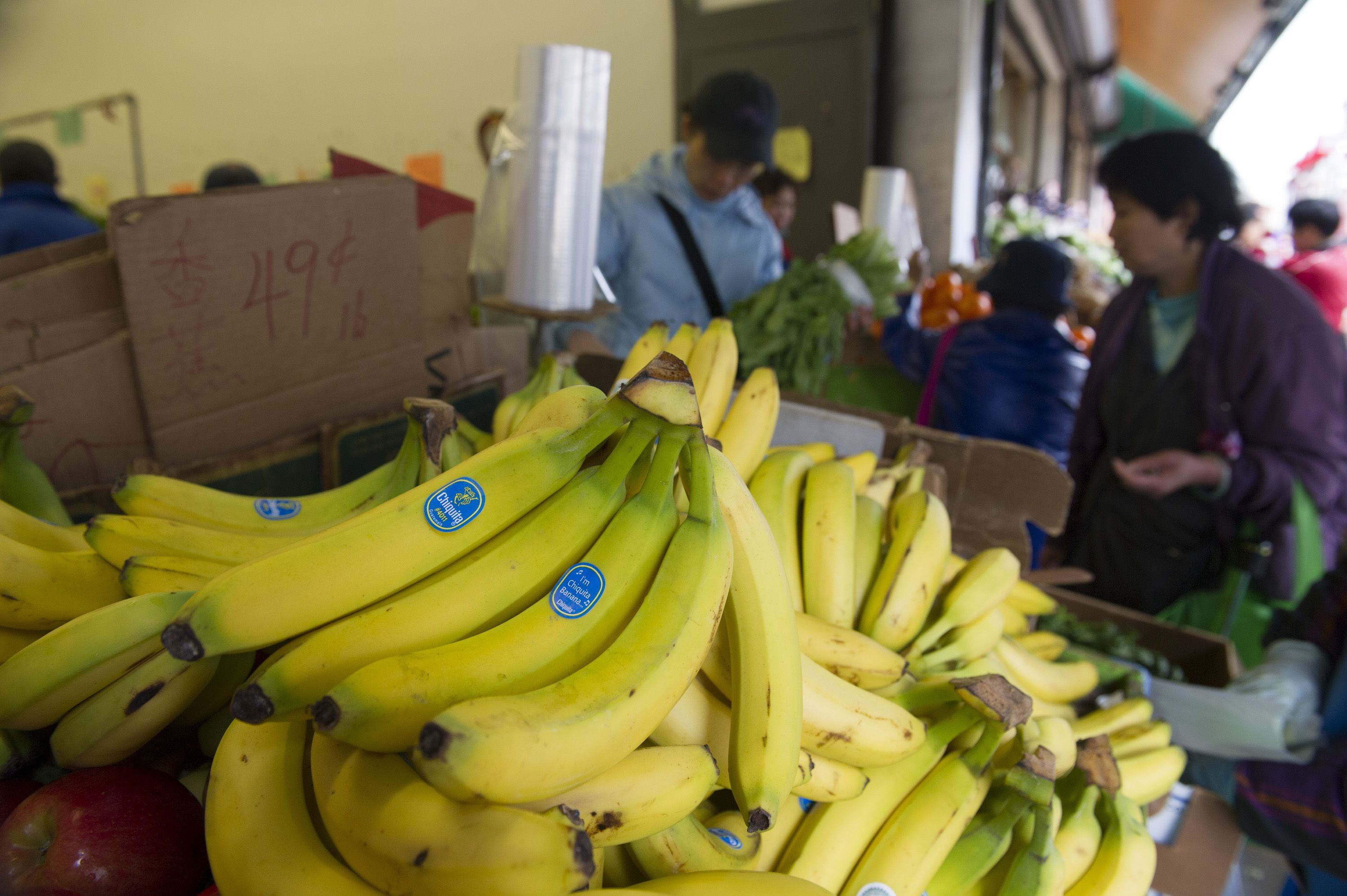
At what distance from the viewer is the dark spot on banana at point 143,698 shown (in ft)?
2.27

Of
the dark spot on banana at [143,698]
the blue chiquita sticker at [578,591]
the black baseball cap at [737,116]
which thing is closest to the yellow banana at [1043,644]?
the blue chiquita sticker at [578,591]

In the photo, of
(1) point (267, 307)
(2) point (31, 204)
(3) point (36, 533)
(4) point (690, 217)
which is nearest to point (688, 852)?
(3) point (36, 533)

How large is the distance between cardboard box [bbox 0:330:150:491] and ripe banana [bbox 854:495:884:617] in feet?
4.31

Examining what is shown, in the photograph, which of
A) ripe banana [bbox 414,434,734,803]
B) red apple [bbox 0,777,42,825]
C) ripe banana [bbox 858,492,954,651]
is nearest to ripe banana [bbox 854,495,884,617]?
ripe banana [bbox 858,492,954,651]

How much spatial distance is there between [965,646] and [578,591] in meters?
0.78

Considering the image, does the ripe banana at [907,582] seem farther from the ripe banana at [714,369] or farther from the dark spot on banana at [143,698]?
the dark spot on banana at [143,698]

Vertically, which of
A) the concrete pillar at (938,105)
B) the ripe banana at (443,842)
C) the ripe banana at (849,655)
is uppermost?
the concrete pillar at (938,105)

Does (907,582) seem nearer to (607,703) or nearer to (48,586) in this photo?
(607,703)

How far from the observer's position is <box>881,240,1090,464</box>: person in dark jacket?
280 centimetres

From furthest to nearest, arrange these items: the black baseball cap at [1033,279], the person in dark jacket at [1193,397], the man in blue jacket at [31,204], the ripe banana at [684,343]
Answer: the man in blue jacket at [31,204] < the black baseball cap at [1033,279] < the person in dark jacket at [1193,397] < the ripe banana at [684,343]

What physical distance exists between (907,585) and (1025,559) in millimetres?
791

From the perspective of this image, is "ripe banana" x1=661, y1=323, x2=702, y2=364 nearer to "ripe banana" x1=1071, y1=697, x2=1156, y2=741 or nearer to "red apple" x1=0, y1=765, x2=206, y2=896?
"red apple" x1=0, y1=765, x2=206, y2=896

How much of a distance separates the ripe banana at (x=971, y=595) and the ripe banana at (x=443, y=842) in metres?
0.73

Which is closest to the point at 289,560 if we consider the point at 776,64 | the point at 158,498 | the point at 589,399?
the point at 589,399
